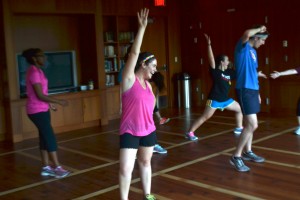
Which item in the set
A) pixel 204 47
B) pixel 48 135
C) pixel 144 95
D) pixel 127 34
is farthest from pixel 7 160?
pixel 204 47

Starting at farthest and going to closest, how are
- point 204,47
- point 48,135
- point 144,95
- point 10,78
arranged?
point 204,47 → point 10,78 → point 48,135 → point 144,95


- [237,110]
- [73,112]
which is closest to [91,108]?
[73,112]

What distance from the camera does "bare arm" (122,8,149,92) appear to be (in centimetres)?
303

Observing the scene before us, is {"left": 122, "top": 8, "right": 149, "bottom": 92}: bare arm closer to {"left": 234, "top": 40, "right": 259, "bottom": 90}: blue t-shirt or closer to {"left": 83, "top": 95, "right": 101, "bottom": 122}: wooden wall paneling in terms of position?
{"left": 234, "top": 40, "right": 259, "bottom": 90}: blue t-shirt

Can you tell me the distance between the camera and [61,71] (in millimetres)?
8195

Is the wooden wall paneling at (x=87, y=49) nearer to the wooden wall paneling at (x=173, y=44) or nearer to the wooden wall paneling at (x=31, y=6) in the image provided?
the wooden wall paneling at (x=31, y=6)

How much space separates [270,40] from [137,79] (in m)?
6.12

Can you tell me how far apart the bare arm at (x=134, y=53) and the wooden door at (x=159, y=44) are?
6.56 meters

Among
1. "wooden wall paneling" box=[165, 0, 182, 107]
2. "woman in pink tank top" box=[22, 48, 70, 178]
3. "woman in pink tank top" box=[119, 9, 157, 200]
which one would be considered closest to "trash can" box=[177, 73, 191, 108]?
"wooden wall paneling" box=[165, 0, 182, 107]

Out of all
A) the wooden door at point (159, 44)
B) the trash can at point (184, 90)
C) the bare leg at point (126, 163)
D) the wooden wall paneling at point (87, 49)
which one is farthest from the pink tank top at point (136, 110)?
the trash can at point (184, 90)

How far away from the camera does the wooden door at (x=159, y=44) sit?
9.83 metres

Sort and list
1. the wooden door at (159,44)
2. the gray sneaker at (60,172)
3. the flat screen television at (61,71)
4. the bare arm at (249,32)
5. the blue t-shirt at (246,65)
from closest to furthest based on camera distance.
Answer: the bare arm at (249,32) → the blue t-shirt at (246,65) → the gray sneaker at (60,172) → the flat screen television at (61,71) → the wooden door at (159,44)

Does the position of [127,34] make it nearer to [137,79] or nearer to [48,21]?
[48,21]

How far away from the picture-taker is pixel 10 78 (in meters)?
7.02
